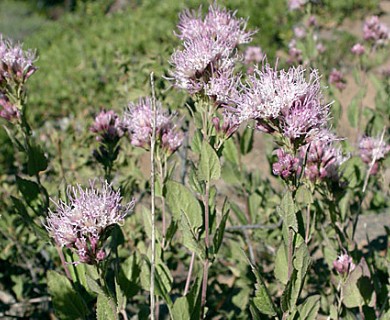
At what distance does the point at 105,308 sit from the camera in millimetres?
1432

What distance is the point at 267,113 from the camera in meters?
1.44

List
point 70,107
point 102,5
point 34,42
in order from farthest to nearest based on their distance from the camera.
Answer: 1. point 102,5
2. point 34,42
3. point 70,107

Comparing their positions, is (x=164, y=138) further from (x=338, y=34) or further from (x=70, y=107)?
(x=338, y=34)

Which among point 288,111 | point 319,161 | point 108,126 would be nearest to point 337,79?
point 319,161

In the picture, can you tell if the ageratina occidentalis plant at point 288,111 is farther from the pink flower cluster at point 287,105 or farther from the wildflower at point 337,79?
the wildflower at point 337,79

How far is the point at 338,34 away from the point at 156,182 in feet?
19.5

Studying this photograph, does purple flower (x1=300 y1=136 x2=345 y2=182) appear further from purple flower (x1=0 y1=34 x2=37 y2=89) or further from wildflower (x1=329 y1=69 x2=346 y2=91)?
wildflower (x1=329 y1=69 x2=346 y2=91)

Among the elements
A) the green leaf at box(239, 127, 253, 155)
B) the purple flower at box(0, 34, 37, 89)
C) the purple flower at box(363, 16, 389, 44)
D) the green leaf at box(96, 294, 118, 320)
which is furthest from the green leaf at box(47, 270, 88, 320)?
the purple flower at box(363, 16, 389, 44)

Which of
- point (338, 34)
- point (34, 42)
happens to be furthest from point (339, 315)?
point (34, 42)

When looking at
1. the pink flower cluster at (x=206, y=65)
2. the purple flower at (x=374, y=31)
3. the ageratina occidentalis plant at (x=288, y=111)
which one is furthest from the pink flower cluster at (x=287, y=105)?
the purple flower at (x=374, y=31)

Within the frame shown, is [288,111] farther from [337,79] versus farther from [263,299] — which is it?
[337,79]

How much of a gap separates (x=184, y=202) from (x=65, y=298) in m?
0.48

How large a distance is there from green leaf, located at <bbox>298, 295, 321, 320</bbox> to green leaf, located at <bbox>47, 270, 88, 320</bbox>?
2.22 feet

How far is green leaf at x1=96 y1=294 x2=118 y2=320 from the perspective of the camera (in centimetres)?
141
